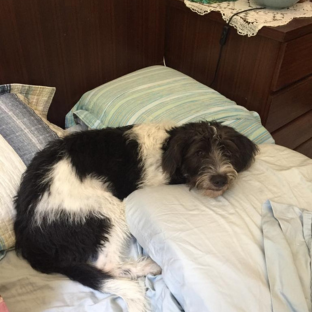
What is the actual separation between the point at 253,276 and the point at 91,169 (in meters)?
0.67

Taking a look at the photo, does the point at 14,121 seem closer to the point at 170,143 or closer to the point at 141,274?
the point at 170,143

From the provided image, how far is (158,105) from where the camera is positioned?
172 cm

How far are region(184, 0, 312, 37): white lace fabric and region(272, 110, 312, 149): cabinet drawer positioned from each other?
614 millimetres

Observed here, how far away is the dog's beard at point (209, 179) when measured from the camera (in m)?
1.24

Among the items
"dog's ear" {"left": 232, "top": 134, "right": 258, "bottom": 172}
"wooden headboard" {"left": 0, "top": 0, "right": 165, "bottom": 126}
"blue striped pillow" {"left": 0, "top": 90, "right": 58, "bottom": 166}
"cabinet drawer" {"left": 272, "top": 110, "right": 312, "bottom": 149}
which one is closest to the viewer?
"dog's ear" {"left": 232, "top": 134, "right": 258, "bottom": 172}

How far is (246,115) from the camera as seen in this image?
5.62 feet

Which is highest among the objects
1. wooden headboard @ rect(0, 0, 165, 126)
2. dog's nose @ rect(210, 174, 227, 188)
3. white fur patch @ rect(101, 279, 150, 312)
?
wooden headboard @ rect(0, 0, 165, 126)

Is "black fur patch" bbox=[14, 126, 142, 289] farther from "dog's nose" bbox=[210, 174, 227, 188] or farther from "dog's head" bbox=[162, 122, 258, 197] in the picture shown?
"dog's nose" bbox=[210, 174, 227, 188]

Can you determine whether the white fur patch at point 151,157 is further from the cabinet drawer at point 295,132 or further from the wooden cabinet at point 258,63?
the cabinet drawer at point 295,132

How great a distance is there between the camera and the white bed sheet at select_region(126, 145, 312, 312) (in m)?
0.98

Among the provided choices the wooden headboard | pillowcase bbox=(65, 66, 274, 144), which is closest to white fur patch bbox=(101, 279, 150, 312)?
pillowcase bbox=(65, 66, 274, 144)

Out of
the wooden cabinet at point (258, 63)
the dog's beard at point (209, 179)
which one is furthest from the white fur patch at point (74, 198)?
the wooden cabinet at point (258, 63)

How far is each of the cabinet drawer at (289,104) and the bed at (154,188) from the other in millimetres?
140

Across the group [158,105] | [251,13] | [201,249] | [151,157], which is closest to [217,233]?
[201,249]
